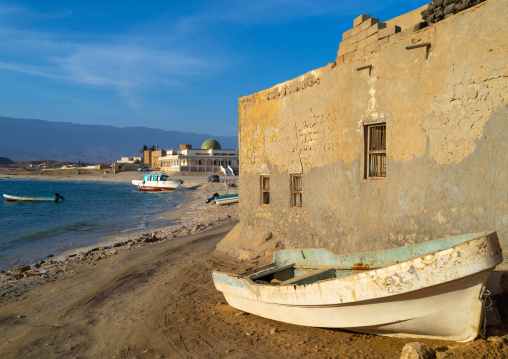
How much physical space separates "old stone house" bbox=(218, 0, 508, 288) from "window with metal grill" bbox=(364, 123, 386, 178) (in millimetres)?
19

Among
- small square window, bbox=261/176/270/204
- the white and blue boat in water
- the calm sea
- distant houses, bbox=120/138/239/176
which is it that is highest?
distant houses, bbox=120/138/239/176

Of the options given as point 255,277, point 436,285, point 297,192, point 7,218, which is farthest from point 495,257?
point 7,218

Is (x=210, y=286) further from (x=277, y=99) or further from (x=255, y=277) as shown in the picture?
(x=277, y=99)

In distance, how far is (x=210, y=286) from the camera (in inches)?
352

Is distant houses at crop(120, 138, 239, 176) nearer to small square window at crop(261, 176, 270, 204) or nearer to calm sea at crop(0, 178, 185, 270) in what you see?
calm sea at crop(0, 178, 185, 270)

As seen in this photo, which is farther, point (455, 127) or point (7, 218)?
point (7, 218)

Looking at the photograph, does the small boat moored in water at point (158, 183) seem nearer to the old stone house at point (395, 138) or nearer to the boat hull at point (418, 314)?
the old stone house at point (395, 138)

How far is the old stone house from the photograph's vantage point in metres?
5.33

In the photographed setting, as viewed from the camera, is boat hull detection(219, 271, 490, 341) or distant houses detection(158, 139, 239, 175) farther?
distant houses detection(158, 139, 239, 175)

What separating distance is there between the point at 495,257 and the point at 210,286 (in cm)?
622

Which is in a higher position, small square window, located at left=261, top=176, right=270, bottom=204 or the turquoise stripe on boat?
small square window, located at left=261, top=176, right=270, bottom=204

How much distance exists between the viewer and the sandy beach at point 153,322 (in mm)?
5285

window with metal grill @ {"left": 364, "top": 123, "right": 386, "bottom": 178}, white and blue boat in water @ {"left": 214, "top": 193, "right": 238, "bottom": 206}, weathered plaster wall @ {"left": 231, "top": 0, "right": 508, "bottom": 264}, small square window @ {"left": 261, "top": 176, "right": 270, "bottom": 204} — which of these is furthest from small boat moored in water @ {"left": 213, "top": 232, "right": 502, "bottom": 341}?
white and blue boat in water @ {"left": 214, "top": 193, "right": 238, "bottom": 206}

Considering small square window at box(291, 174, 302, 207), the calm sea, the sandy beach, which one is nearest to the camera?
the sandy beach
